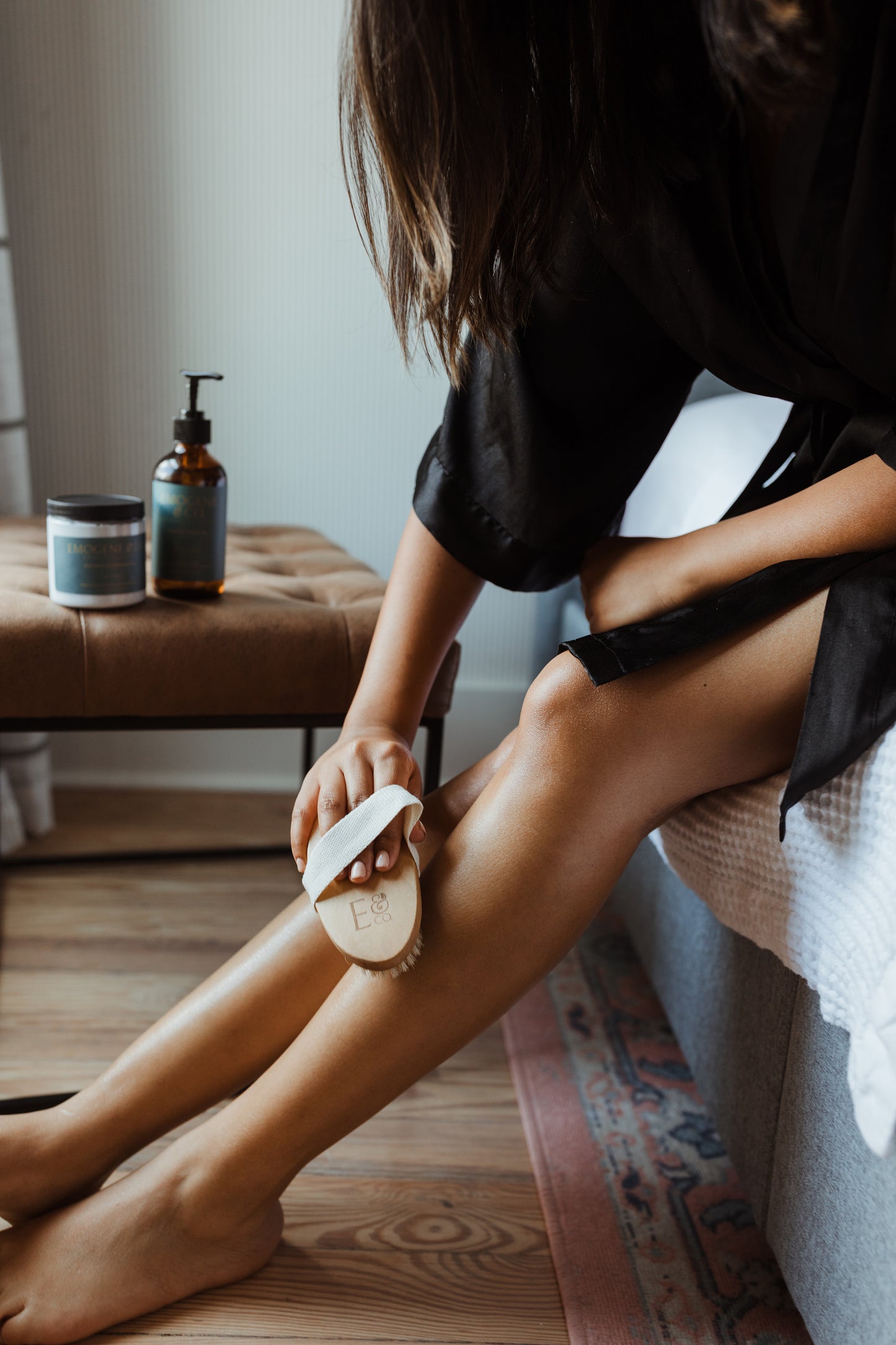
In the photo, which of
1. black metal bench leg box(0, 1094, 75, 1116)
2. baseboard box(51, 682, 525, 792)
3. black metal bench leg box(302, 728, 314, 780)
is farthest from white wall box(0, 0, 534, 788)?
black metal bench leg box(0, 1094, 75, 1116)

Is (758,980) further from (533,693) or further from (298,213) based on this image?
(298,213)

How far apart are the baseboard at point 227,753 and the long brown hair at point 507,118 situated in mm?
1086

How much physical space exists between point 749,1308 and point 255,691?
0.56 metres

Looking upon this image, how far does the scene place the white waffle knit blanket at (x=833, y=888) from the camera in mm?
472

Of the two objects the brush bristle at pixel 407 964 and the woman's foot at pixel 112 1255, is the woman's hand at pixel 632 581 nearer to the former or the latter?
the brush bristle at pixel 407 964

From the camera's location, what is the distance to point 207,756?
1683 mm

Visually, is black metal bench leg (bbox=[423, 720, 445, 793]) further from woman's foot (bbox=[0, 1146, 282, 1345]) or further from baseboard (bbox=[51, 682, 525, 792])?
baseboard (bbox=[51, 682, 525, 792])

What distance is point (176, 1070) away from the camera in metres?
0.67


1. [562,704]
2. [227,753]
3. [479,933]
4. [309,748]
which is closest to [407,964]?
[479,933]

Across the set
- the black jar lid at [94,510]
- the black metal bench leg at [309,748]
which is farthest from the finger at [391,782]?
the black metal bench leg at [309,748]

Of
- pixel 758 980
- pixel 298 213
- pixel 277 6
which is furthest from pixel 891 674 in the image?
pixel 277 6

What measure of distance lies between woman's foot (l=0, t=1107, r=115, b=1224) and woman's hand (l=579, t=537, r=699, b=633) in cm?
46

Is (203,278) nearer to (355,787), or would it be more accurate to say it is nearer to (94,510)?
(94,510)

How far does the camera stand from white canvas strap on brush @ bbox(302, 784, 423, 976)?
1.90 ft
